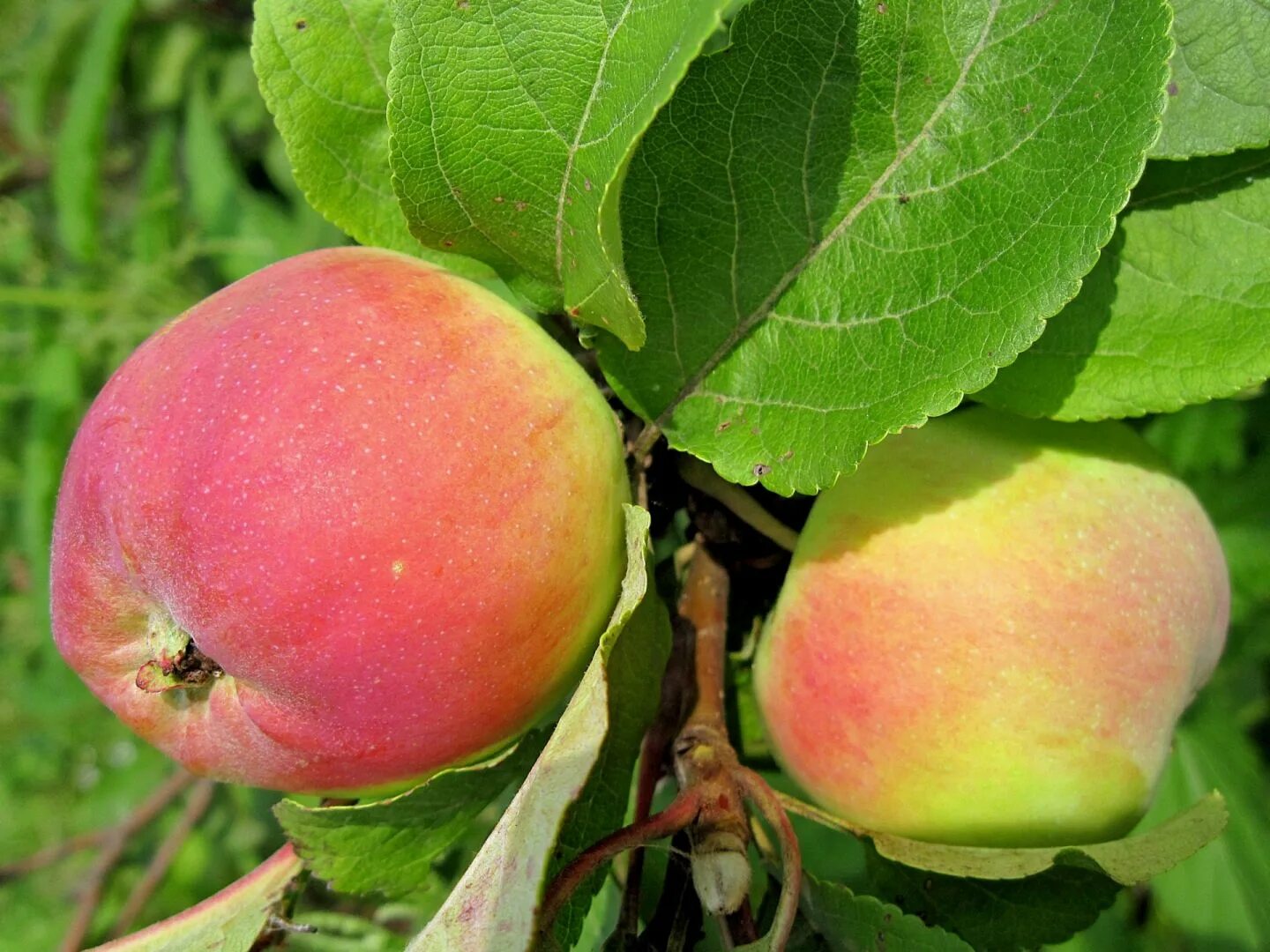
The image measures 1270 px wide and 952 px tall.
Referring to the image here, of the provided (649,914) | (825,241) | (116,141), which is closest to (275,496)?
(825,241)

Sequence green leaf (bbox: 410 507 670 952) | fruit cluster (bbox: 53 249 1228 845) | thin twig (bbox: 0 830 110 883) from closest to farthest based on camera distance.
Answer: green leaf (bbox: 410 507 670 952), fruit cluster (bbox: 53 249 1228 845), thin twig (bbox: 0 830 110 883)

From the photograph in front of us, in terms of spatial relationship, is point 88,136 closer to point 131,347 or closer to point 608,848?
point 131,347

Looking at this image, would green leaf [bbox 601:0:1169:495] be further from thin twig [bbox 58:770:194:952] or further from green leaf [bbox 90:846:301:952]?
thin twig [bbox 58:770:194:952]

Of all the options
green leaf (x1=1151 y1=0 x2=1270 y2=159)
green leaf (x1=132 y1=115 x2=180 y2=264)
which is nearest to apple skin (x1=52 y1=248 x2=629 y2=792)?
green leaf (x1=1151 y1=0 x2=1270 y2=159)

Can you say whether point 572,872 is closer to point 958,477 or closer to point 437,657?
point 437,657

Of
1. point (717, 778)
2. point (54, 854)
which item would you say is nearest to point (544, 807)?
point (717, 778)
